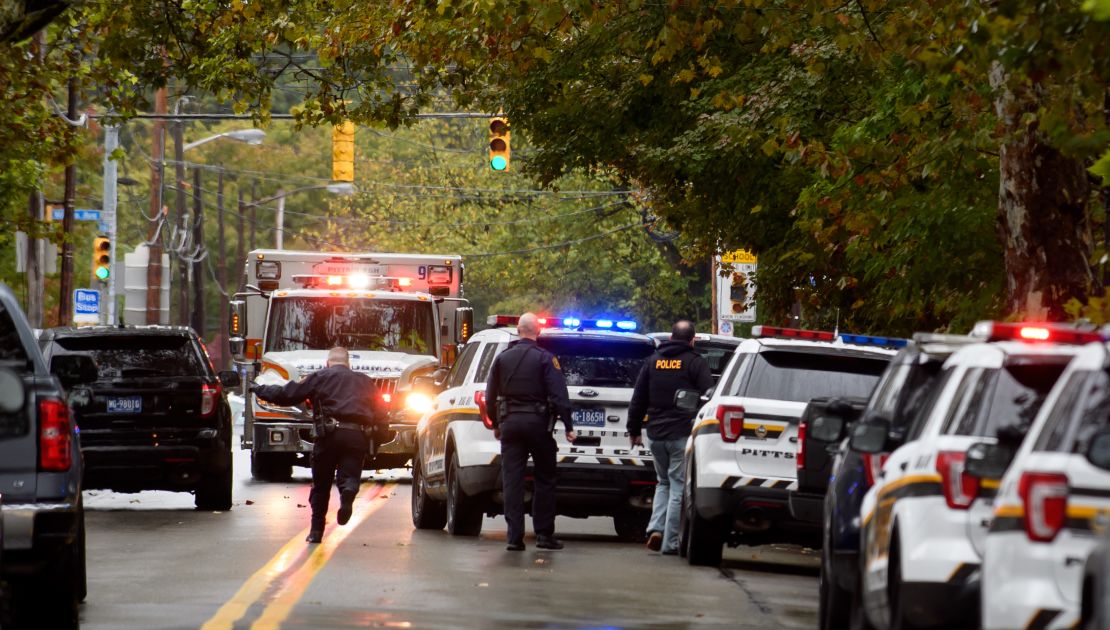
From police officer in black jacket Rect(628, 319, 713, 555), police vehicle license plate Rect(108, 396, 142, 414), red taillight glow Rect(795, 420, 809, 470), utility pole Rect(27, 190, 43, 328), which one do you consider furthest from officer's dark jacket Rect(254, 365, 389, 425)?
utility pole Rect(27, 190, 43, 328)

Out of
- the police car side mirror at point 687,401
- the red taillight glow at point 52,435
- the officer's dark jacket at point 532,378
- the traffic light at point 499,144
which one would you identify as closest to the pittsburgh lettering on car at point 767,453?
the police car side mirror at point 687,401

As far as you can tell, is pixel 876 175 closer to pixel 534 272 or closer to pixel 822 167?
pixel 822 167

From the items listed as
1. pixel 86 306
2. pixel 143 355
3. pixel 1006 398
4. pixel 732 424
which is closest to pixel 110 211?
pixel 86 306

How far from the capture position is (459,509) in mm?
17500

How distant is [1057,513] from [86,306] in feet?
113

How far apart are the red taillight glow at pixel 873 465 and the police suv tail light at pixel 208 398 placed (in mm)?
11417

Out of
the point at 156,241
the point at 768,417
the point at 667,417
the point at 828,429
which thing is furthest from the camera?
the point at 156,241

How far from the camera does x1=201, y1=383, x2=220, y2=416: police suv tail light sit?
20469 mm

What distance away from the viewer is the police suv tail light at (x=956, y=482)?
7.84m

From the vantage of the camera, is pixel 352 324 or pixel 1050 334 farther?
pixel 352 324

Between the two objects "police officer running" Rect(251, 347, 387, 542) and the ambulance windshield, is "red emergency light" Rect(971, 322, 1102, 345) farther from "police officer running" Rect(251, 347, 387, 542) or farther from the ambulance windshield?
the ambulance windshield

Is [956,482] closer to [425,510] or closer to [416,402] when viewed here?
[425,510]

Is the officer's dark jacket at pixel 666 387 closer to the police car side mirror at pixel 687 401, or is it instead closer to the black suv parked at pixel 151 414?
the police car side mirror at pixel 687 401

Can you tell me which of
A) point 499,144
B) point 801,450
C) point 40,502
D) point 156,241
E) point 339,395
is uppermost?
point 499,144
